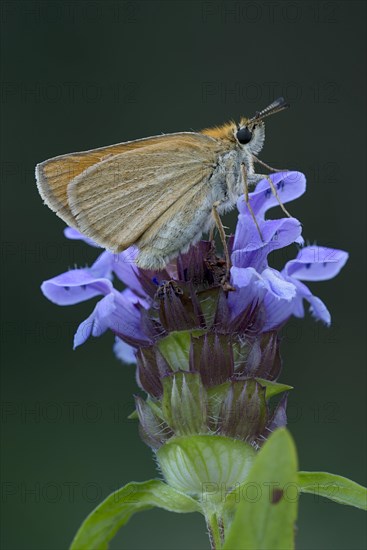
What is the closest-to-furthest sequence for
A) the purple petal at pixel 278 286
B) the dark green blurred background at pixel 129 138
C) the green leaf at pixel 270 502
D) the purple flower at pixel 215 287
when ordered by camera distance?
the green leaf at pixel 270 502 < the purple petal at pixel 278 286 < the purple flower at pixel 215 287 < the dark green blurred background at pixel 129 138

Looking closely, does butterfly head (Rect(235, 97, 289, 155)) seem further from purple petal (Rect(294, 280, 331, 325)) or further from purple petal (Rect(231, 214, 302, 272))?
purple petal (Rect(294, 280, 331, 325))

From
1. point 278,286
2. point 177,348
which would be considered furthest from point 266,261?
point 177,348

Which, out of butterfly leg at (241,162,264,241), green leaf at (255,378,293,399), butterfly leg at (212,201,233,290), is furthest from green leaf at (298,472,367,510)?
butterfly leg at (241,162,264,241)

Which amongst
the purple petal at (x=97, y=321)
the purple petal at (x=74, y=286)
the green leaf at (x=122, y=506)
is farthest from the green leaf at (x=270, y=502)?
the purple petal at (x=74, y=286)

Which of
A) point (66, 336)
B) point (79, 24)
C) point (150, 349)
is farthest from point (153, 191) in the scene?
point (79, 24)

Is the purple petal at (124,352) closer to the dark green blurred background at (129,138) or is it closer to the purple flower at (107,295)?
the purple flower at (107,295)
